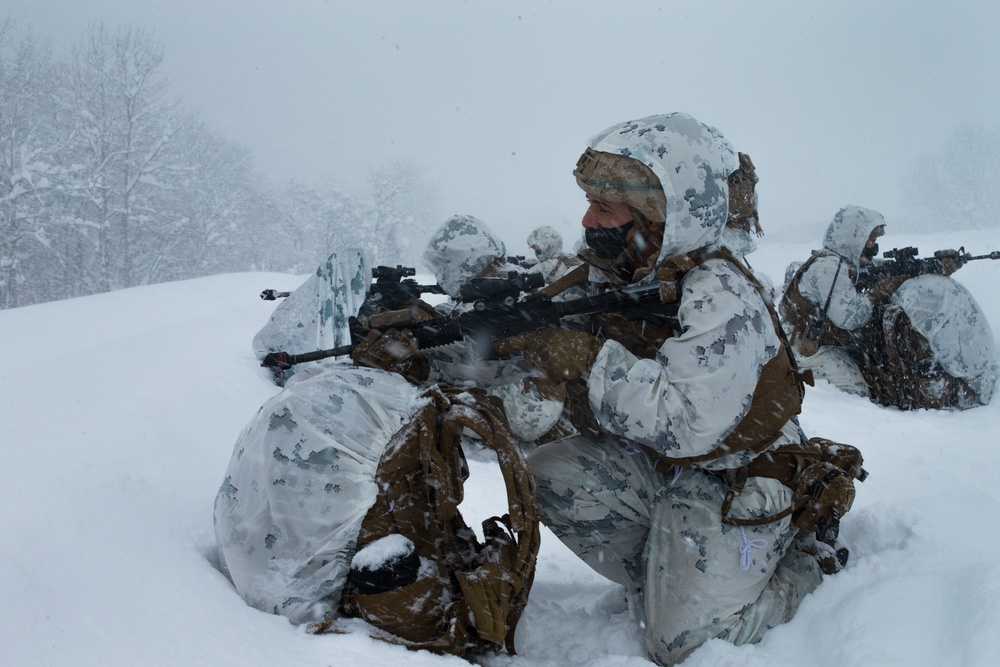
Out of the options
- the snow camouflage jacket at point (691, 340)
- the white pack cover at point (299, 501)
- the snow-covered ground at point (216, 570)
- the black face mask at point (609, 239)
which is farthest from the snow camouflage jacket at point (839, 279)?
the white pack cover at point (299, 501)

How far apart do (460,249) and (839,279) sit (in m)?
4.52

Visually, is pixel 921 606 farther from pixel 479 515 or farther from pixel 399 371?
pixel 479 515

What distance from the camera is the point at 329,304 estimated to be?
405cm

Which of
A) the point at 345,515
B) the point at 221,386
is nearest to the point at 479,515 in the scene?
the point at 345,515

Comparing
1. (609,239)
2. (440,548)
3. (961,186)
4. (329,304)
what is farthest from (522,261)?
(961,186)

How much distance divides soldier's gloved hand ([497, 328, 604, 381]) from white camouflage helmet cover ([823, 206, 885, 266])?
18.3 feet

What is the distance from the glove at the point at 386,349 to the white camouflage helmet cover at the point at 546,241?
769cm

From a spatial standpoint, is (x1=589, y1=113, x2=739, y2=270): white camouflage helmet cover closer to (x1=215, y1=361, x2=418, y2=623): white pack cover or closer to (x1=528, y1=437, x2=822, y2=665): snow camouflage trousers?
(x1=528, y1=437, x2=822, y2=665): snow camouflage trousers

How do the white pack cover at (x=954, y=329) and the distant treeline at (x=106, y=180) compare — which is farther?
the distant treeline at (x=106, y=180)

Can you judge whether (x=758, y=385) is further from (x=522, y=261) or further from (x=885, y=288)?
(x=522, y=261)

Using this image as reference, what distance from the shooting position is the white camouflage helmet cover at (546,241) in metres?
9.98

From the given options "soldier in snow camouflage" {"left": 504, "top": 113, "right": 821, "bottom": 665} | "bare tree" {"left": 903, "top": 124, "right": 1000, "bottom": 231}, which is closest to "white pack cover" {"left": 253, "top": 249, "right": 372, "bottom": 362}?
"soldier in snow camouflage" {"left": 504, "top": 113, "right": 821, "bottom": 665}

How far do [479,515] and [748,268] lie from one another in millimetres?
2088

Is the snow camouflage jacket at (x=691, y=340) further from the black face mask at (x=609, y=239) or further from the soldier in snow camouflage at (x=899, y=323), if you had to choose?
the soldier in snow camouflage at (x=899, y=323)
